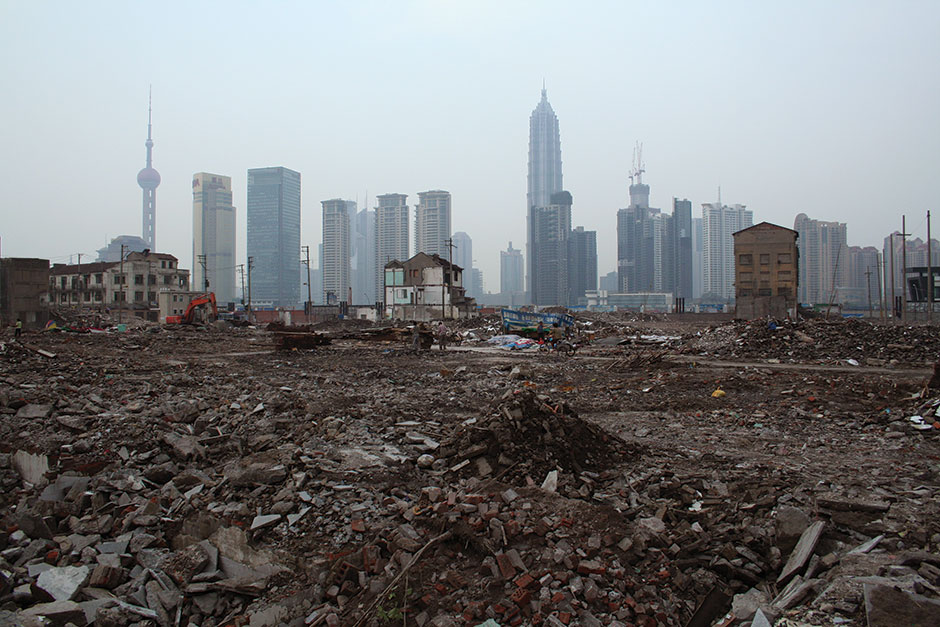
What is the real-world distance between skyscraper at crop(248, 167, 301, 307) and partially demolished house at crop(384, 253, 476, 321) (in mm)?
84503

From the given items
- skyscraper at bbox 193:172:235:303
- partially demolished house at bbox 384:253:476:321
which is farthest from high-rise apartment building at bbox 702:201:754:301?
skyscraper at bbox 193:172:235:303

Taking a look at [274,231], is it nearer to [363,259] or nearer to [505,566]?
[363,259]

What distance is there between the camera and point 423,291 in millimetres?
61750

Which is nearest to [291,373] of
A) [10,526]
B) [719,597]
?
[10,526]

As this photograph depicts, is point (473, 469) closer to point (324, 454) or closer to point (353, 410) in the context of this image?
point (324, 454)

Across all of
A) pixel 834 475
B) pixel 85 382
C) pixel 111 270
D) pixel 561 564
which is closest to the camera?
pixel 561 564

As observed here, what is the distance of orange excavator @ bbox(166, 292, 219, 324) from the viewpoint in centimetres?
3744

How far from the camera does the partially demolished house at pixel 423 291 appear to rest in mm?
59750

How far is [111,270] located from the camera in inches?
2547

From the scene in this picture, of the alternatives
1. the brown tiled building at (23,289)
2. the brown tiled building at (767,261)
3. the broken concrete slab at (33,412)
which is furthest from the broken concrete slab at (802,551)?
the brown tiled building at (767,261)

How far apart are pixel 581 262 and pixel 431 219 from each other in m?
58.4

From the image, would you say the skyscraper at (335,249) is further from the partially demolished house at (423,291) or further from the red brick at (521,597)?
the red brick at (521,597)

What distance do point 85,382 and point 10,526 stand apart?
7936mm

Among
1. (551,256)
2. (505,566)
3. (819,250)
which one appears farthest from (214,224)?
(505,566)
